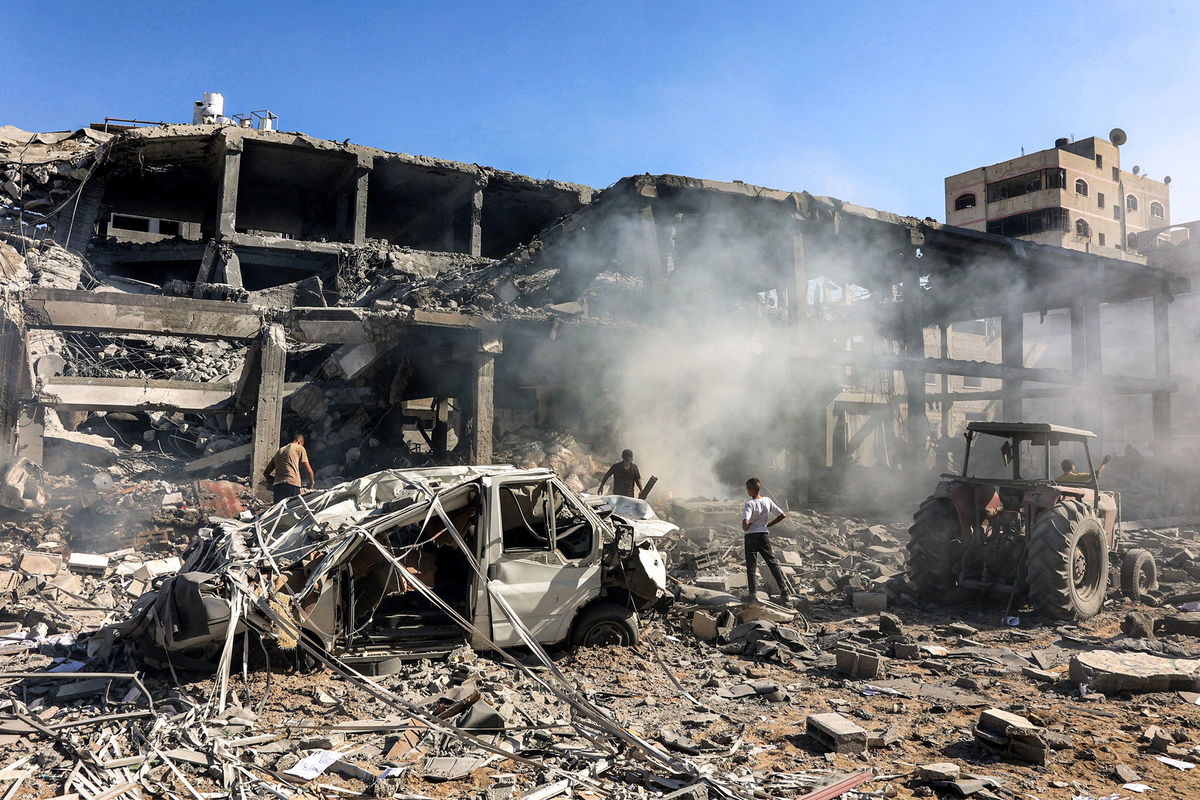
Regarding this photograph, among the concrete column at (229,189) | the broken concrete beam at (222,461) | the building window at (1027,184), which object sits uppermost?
the building window at (1027,184)

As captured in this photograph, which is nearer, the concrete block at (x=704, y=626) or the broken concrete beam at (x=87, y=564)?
the concrete block at (x=704, y=626)

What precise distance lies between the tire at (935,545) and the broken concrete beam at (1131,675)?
2.67 meters

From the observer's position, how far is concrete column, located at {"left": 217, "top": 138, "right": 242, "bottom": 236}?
813 inches

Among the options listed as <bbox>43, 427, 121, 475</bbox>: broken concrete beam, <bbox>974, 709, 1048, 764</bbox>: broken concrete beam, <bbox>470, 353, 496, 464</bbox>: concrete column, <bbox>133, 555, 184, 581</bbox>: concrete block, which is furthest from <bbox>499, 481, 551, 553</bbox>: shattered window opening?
<bbox>43, 427, 121, 475</bbox>: broken concrete beam

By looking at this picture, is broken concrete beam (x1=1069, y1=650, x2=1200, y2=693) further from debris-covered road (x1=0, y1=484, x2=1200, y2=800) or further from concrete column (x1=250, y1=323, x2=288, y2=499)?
concrete column (x1=250, y1=323, x2=288, y2=499)

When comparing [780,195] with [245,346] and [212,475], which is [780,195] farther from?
[245,346]

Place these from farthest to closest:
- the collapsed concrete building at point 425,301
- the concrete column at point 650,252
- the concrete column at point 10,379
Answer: the concrete column at point 650,252 < the collapsed concrete building at point 425,301 < the concrete column at point 10,379

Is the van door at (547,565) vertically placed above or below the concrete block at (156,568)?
above

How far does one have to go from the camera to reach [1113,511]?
8.68 metres

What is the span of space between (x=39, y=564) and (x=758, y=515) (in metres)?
7.96

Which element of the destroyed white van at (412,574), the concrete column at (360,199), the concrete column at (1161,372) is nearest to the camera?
the destroyed white van at (412,574)

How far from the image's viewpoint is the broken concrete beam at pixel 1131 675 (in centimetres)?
542

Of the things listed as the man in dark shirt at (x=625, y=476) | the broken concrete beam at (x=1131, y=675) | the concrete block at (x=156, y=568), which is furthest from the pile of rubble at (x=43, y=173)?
the broken concrete beam at (x=1131, y=675)

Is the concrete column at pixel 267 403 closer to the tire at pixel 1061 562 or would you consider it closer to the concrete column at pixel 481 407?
the concrete column at pixel 481 407
